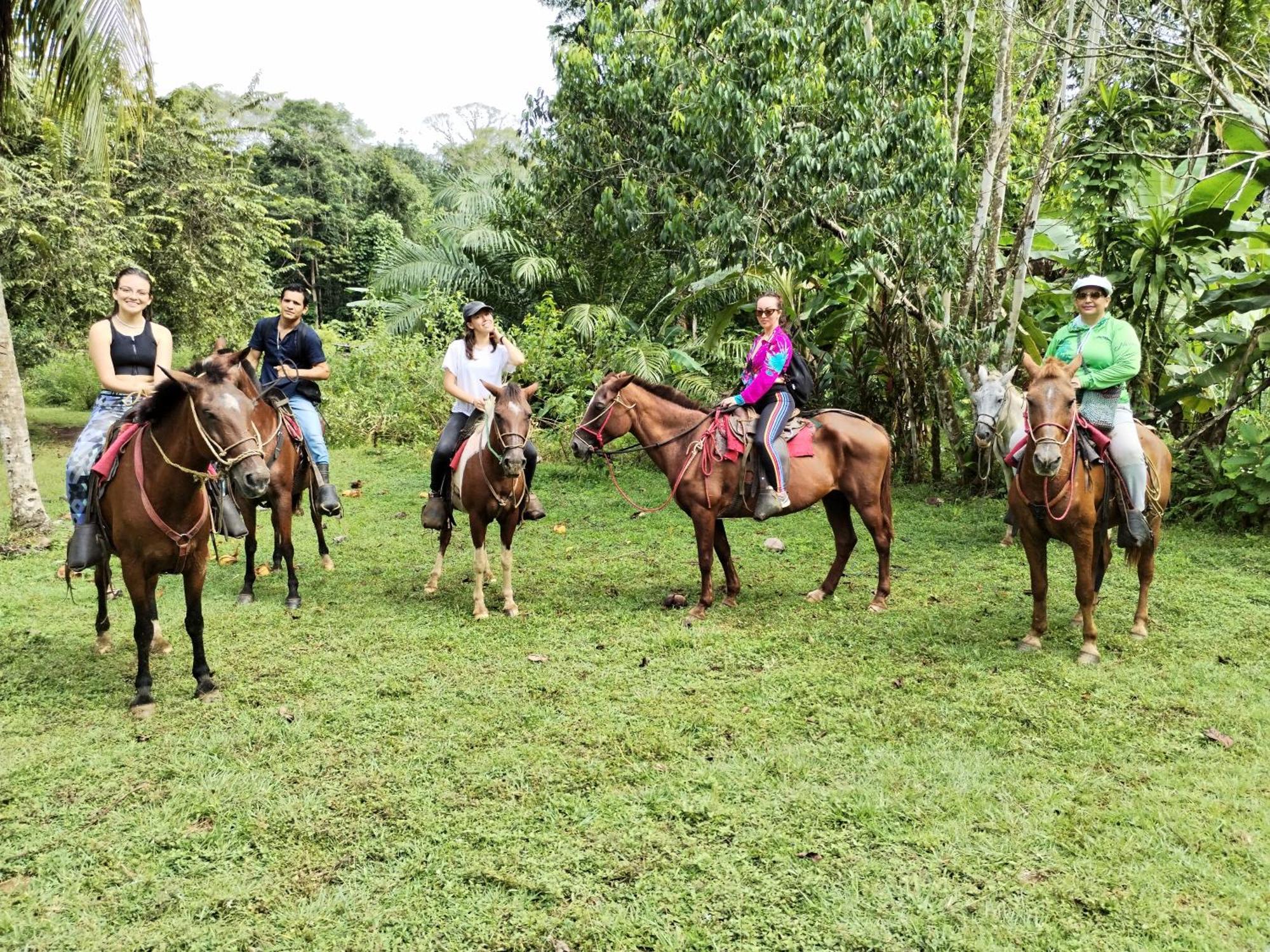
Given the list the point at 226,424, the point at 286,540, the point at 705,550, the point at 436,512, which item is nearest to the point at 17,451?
the point at 286,540

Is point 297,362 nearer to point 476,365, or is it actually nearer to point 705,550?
point 476,365

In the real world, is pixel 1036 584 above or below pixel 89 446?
below

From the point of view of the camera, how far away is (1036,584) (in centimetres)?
580

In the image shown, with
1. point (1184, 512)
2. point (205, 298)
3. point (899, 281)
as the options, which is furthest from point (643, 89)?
point (205, 298)

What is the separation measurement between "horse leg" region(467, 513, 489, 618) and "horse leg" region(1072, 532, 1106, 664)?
4.31 meters

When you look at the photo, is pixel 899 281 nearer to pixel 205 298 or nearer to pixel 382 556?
pixel 382 556

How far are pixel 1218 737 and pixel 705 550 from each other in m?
3.53

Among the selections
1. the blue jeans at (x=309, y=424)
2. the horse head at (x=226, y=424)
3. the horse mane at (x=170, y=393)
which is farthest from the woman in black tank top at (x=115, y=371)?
the blue jeans at (x=309, y=424)

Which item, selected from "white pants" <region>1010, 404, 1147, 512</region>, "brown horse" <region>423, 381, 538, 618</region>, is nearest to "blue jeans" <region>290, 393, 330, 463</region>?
"brown horse" <region>423, 381, 538, 618</region>

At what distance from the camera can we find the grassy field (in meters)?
3.17

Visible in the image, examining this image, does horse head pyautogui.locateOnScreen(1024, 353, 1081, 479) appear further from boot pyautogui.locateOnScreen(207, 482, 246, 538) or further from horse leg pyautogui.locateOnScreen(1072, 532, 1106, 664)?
boot pyautogui.locateOnScreen(207, 482, 246, 538)

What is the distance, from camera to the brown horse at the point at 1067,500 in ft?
16.8

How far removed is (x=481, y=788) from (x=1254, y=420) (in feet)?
33.4

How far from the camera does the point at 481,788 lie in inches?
160
